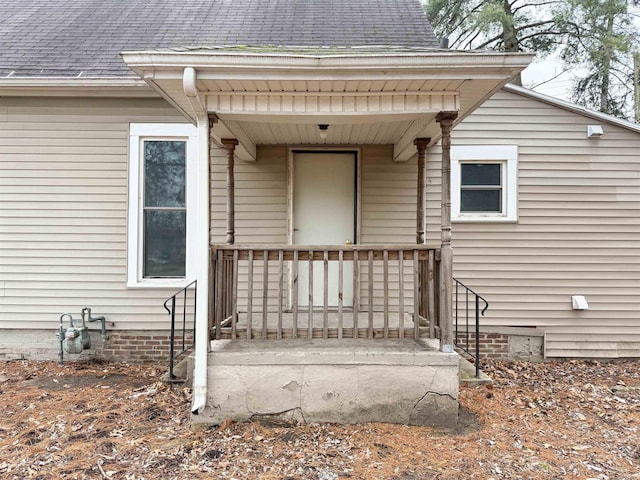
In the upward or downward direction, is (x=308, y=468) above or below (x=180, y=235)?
below

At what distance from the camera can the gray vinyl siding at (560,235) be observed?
5.13 m

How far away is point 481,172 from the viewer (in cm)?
520

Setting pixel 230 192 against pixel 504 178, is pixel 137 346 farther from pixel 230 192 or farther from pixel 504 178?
pixel 504 178

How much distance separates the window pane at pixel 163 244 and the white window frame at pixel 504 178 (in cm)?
340

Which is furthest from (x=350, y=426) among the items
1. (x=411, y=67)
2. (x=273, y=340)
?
(x=411, y=67)

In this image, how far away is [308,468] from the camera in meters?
2.70

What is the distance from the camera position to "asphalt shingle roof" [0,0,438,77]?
17.4 feet

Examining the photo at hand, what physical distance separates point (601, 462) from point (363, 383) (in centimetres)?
168

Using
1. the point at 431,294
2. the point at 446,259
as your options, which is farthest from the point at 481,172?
the point at 431,294

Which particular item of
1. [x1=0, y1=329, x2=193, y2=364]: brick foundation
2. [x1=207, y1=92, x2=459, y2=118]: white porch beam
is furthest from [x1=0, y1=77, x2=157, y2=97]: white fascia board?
[x1=0, y1=329, x2=193, y2=364]: brick foundation

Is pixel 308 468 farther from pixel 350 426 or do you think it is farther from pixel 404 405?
pixel 404 405

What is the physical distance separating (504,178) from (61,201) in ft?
18.1

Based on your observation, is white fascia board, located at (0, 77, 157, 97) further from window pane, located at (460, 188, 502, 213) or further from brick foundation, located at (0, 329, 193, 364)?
window pane, located at (460, 188, 502, 213)

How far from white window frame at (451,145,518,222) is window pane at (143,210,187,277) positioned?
3.40 m
